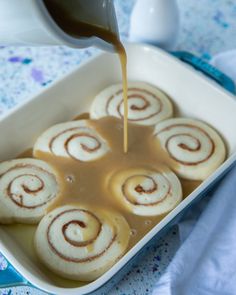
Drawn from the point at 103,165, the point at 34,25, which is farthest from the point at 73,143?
the point at 34,25

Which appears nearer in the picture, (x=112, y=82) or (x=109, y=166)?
(x=109, y=166)

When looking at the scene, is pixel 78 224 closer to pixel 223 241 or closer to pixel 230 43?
pixel 223 241

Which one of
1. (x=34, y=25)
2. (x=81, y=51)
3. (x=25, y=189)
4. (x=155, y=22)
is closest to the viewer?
(x=34, y=25)

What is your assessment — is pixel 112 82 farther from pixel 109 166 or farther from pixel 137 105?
pixel 109 166

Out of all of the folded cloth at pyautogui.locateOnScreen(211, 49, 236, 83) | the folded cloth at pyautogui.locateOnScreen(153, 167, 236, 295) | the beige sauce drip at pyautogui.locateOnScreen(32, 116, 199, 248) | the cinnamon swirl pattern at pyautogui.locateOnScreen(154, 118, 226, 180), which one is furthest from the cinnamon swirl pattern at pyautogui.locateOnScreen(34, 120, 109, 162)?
the folded cloth at pyautogui.locateOnScreen(211, 49, 236, 83)

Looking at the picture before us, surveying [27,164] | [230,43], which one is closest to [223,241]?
[27,164]

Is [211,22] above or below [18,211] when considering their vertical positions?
above

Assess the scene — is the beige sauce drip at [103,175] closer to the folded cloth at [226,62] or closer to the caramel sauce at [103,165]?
the caramel sauce at [103,165]
